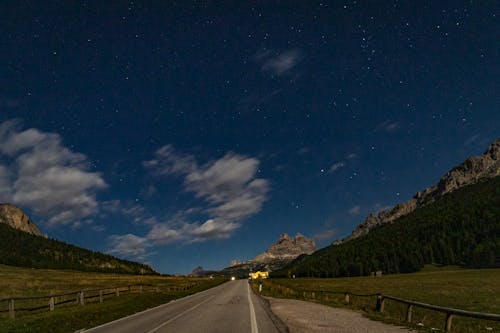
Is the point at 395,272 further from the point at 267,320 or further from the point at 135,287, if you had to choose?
the point at 267,320

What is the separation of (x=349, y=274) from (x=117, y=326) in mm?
182783

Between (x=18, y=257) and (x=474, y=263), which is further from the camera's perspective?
(x=18, y=257)

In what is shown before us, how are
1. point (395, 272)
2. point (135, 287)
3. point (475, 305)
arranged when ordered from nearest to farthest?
point (475, 305)
point (135, 287)
point (395, 272)

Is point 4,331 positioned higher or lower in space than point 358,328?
higher

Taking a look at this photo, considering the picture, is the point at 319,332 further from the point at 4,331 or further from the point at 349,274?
the point at 349,274

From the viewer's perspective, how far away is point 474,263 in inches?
6250

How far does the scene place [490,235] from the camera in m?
188

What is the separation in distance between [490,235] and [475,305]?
593 feet

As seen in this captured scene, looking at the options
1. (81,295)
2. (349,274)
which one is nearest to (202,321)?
(81,295)

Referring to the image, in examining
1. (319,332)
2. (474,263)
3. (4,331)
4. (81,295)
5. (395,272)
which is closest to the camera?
(319,332)

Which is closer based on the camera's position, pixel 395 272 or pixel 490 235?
pixel 395 272

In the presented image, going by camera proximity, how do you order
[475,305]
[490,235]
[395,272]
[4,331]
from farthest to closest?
[490,235] < [395,272] < [475,305] < [4,331]

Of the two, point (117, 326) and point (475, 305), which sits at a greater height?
point (117, 326)

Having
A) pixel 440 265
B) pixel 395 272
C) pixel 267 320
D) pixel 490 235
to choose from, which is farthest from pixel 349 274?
pixel 267 320
